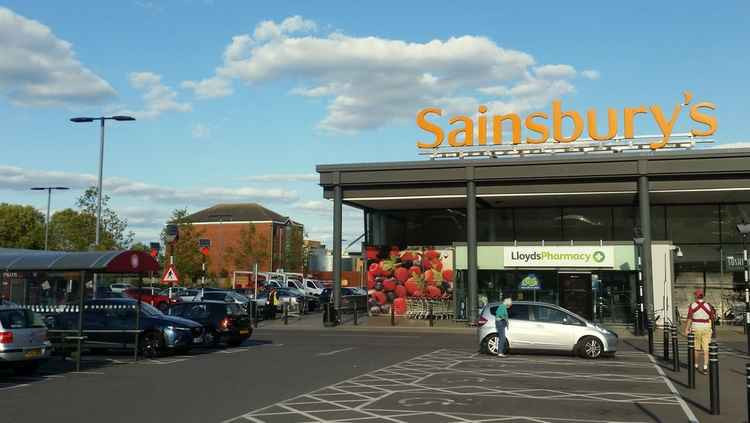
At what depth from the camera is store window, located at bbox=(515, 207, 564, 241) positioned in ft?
131

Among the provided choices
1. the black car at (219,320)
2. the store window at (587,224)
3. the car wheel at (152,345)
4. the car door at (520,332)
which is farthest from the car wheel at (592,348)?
the store window at (587,224)

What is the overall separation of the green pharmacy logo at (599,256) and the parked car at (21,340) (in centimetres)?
2476

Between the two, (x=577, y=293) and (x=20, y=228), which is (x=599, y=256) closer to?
(x=577, y=293)

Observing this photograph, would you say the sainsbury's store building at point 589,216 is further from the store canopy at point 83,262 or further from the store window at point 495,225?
the store canopy at point 83,262

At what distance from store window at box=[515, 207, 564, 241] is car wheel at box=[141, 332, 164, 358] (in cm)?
2473

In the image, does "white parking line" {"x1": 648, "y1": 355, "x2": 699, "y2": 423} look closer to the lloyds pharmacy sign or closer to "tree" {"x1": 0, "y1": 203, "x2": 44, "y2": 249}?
the lloyds pharmacy sign

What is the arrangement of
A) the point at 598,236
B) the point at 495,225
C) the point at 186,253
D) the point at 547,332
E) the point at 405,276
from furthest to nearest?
the point at 186,253 → the point at 495,225 → the point at 598,236 → the point at 405,276 → the point at 547,332

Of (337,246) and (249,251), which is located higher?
(249,251)

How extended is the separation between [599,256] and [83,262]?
2366 cm

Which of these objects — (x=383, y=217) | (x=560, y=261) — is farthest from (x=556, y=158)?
(x=383, y=217)

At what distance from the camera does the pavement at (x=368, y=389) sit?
1098 centimetres

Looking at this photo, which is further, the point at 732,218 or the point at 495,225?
the point at 495,225

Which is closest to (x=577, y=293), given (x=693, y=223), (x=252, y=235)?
(x=693, y=223)

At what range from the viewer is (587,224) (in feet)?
130
